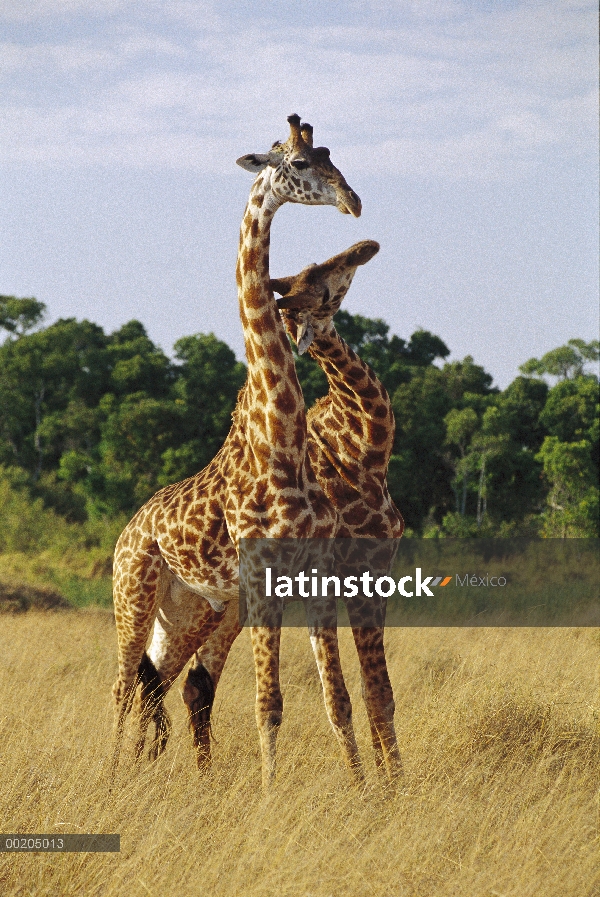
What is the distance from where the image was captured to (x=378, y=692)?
5.19 metres

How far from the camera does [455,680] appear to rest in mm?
7602

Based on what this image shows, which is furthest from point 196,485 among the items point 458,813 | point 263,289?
point 458,813

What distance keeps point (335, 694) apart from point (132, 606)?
1472 millimetres

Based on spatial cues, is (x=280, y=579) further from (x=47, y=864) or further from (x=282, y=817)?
(x=47, y=864)

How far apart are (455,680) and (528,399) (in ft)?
54.6

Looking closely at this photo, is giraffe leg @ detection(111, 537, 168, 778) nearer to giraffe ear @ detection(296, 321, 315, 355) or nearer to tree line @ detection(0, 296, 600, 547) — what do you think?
giraffe ear @ detection(296, 321, 315, 355)

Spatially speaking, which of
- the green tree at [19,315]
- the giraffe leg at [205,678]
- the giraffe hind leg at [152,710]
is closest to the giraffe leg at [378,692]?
the giraffe leg at [205,678]

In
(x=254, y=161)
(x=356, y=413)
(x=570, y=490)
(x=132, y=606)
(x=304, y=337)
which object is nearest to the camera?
(x=254, y=161)

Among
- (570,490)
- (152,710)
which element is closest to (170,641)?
(152,710)

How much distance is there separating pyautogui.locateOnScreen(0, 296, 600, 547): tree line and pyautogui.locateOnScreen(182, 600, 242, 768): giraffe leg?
13.6m

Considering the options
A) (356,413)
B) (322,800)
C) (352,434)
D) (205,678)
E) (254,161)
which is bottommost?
(322,800)

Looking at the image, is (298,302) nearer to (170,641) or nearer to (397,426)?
(170,641)

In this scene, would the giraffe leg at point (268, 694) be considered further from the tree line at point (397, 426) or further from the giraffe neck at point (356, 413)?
the tree line at point (397, 426)

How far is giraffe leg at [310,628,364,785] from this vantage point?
491cm
